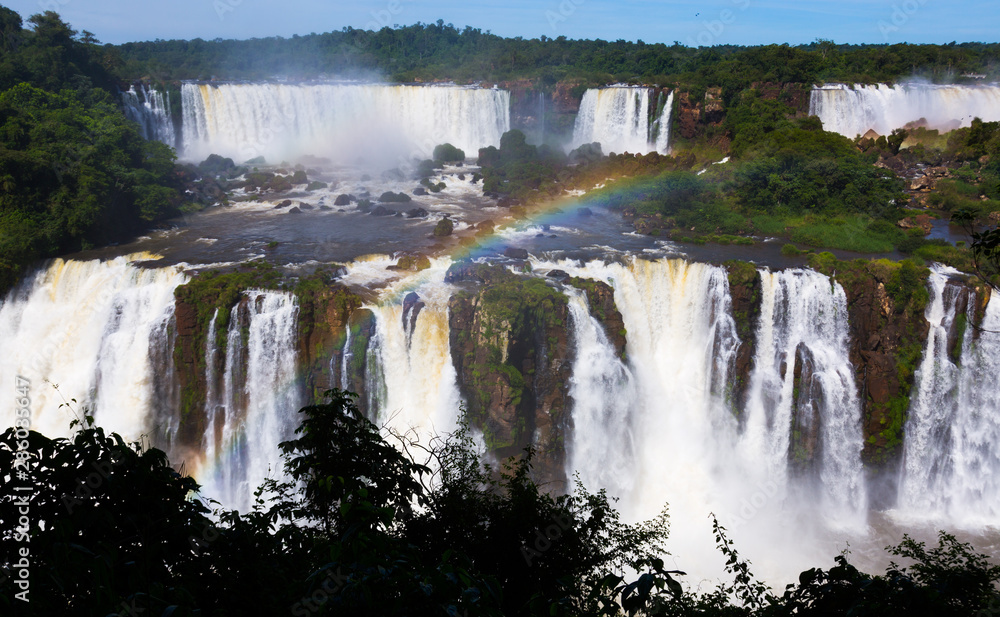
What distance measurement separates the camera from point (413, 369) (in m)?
17.5

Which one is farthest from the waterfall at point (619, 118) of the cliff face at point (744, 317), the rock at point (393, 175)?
the cliff face at point (744, 317)

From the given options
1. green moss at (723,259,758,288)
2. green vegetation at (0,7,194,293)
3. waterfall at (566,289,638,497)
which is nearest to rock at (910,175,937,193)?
green moss at (723,259,758,288)

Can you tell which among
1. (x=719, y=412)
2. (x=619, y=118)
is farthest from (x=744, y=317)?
(x=619, y=118)

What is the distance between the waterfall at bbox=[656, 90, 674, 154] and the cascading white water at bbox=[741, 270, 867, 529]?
21.4 m

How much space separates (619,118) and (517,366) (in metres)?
26.2

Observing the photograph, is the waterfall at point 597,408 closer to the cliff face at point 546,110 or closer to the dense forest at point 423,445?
the dense forest at point 423,445

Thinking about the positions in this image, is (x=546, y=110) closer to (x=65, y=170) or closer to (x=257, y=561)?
(x=65, y=170)

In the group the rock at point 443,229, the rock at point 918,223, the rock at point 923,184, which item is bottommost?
the rock at point 443,229

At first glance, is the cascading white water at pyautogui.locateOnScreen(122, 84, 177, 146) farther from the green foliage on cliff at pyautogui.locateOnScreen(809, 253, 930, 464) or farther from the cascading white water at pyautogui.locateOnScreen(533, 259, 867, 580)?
the green foliage on cliff at pyautogui.locateOnScreen(809, 253, 930, 464)

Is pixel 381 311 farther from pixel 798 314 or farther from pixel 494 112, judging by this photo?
pixel 494 112

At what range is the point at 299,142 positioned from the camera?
41.3m

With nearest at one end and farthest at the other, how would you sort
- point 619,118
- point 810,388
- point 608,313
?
point 810,388, point 608,313, point 619,118

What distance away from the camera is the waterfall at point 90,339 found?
17516 mm

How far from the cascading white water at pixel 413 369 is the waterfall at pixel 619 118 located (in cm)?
2472
